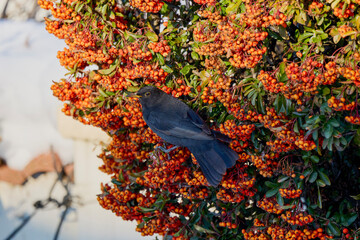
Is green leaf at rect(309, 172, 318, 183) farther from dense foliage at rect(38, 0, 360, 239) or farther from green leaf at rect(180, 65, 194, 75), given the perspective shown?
green leaf at rect(180, 65, 194, 75)

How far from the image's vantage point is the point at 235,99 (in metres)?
2.45

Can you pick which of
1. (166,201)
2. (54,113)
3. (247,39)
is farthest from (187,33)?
(54,113)

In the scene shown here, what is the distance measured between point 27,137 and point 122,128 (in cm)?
215

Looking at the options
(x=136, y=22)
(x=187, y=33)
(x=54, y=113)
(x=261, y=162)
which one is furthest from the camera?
(x=54, y=113)

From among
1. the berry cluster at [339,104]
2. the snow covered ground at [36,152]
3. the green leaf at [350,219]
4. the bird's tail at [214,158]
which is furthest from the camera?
the snow covered ground at [36,152]

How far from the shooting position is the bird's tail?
7.70 feet

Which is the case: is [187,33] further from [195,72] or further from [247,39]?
[247,39]

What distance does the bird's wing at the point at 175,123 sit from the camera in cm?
242

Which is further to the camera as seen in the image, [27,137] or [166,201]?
[27,137]

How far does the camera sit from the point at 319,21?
2.19 meters

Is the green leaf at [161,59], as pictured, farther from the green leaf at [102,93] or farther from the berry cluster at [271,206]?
the berry cluster at [271,206]

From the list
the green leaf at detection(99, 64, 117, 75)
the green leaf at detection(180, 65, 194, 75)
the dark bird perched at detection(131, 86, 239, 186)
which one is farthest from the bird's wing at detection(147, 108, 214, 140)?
the green leaf at detection(99, 64, 117, 75)

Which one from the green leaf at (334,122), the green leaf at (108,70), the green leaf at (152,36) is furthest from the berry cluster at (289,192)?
the green leaf at (108,70)

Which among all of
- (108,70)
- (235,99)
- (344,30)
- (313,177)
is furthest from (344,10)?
(108,70)
